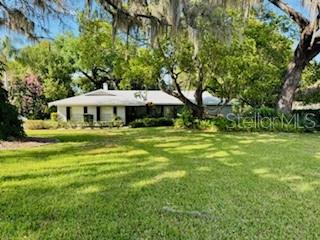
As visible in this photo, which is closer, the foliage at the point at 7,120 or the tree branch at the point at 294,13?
the foliage at the point at 7,120

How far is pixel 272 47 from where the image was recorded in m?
22.4

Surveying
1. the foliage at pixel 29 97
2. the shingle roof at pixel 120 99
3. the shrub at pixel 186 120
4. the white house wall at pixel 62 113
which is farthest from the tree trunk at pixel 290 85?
the foliage at pixel 29 97

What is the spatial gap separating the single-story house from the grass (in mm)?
18157

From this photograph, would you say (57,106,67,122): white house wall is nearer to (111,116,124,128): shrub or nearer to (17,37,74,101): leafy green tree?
(111,116,124,128): shrub

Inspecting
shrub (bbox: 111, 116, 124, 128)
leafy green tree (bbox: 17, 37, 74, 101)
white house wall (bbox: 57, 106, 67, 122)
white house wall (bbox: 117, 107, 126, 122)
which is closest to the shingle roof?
white house wall (bbox: 57, 106, 67, 122)

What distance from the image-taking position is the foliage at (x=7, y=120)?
47.9 ft

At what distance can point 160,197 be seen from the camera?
564 cm

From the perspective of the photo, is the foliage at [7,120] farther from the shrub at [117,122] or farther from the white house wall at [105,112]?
the white house wall at [105,112]

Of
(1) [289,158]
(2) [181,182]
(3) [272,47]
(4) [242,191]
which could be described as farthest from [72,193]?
(3) [272,47]

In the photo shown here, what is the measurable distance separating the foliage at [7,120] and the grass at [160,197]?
5.06 m

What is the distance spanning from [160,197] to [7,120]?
1098 cm

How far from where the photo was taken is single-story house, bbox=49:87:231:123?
92.5 feet

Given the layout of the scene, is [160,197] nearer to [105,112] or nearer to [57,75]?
[105,112]

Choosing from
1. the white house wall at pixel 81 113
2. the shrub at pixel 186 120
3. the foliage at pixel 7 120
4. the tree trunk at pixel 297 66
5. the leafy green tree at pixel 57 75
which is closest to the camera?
the foliage at pixel 7 120
